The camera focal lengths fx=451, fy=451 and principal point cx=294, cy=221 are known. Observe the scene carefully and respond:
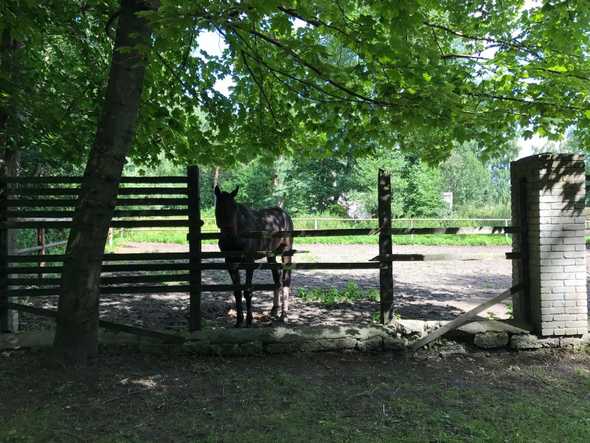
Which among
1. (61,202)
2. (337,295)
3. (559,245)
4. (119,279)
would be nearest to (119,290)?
(119,279)

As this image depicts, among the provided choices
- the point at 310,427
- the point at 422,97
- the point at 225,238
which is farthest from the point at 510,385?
the point at 225,238

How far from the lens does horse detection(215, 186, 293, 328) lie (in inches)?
250

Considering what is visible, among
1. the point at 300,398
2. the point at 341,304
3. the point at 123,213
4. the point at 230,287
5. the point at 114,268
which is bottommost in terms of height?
the point at 300,398

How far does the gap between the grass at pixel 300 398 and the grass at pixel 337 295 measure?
3263 mm

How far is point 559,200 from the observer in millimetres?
5949

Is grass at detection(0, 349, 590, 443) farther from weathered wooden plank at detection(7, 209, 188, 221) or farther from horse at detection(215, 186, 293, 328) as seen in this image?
weathered wooden plank at detection(7, 209, 188, 221)

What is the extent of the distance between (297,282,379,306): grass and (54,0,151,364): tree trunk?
4949 millimetres

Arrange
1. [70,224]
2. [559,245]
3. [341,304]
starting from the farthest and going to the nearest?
[341,304] → [559,245] → [70,224]

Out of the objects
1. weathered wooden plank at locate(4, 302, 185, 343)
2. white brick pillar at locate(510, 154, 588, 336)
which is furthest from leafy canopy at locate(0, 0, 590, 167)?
weathered wooden plank at locate(4, 302, 185, 343)

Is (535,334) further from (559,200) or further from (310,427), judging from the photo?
(310,427)

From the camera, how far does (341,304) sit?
8.80 metres

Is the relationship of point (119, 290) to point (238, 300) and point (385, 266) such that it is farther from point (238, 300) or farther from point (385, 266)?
point (385, 266)

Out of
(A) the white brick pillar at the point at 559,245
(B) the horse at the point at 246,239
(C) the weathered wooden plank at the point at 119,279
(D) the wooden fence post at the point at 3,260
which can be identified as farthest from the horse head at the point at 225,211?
(A) the white brick pillar at the point at 559,245

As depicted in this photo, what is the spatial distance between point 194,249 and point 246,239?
94 centimetres
